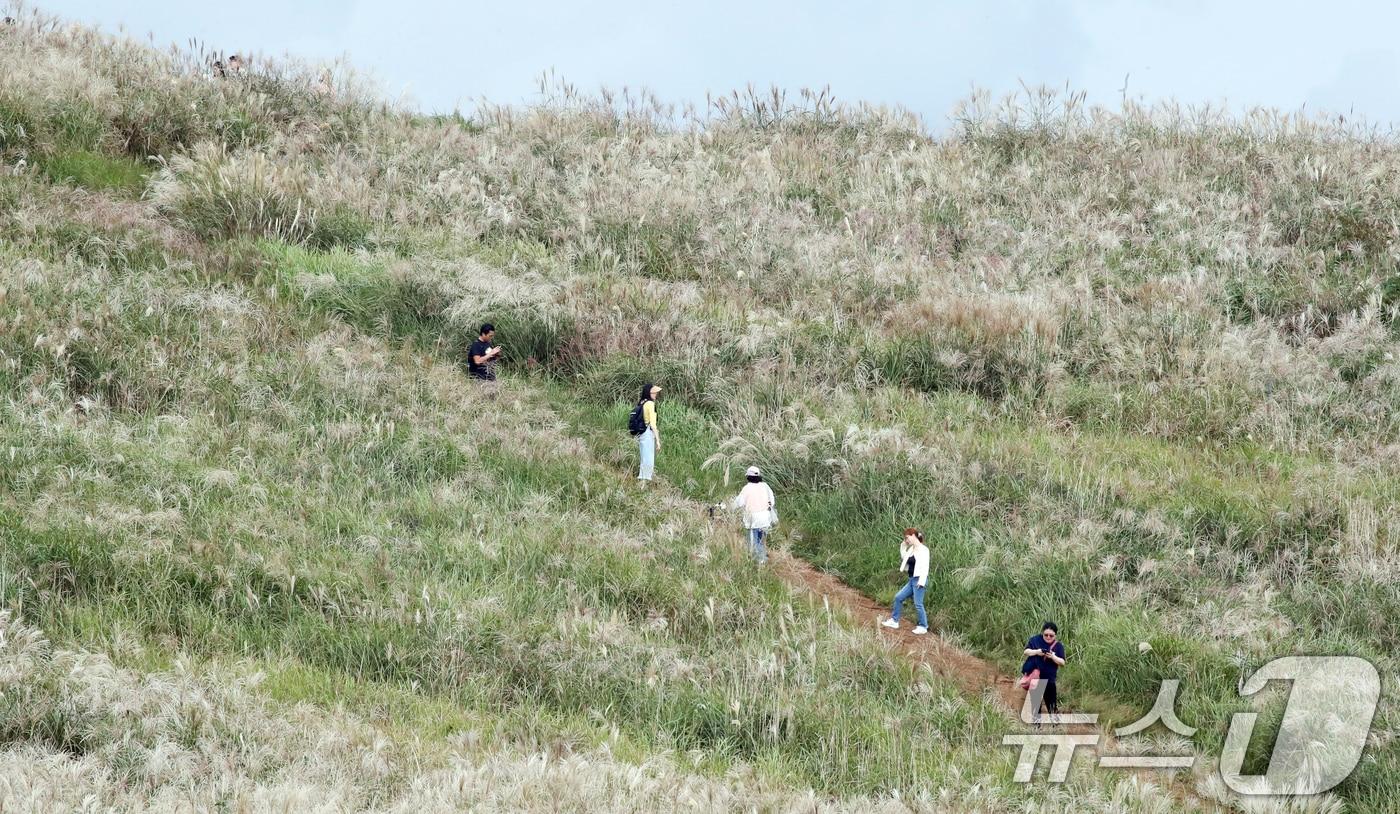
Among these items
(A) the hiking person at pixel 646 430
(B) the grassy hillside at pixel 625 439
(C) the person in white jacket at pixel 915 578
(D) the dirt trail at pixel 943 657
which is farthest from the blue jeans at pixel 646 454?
(C) the person in white jacket at pixel 915 578

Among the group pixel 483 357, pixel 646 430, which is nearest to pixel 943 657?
pixel 646 430

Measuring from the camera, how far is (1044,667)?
9.10 metres

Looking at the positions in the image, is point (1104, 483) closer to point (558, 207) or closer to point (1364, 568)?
point (1364, 568)

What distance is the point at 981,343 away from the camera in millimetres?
16156

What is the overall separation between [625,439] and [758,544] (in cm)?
318

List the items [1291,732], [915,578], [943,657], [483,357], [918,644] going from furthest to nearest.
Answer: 1. [483,357]
2. [915,578]
3. [918,644]
4. [943,657]
5. [1291,732]

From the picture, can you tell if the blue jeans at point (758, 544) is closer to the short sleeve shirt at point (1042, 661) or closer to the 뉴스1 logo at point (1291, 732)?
the short sleeve shirt at point (1042, 661)

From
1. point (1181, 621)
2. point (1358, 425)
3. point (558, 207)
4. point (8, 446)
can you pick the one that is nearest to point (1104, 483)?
point (1181, 621)

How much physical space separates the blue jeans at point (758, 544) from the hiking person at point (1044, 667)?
284 cm

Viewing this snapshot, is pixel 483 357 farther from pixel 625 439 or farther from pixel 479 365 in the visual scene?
pixel 625 439

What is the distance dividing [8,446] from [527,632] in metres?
5.32

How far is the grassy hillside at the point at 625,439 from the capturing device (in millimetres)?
7359

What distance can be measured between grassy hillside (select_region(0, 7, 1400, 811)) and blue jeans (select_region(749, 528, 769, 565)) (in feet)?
1.52

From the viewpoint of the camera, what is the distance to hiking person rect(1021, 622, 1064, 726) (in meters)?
9.05
